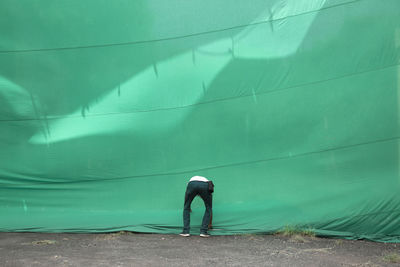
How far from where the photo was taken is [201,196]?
7289 mm

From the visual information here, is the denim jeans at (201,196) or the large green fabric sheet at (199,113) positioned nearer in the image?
the denim jeans at (201,196)

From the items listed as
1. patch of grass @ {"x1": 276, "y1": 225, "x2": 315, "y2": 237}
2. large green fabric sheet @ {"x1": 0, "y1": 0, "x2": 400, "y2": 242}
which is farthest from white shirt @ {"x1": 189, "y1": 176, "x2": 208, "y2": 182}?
patch of grass @ {"x1": 276, "y1": 225, "x2": 315, "y2": 237}

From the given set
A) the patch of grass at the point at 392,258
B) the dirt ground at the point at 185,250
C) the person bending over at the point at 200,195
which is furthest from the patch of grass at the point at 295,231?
the patch of grass at the point at 392,258

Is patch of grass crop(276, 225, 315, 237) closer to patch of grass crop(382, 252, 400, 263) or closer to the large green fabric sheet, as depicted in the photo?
the large green fabric sheet

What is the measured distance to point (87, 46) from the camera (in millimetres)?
7836

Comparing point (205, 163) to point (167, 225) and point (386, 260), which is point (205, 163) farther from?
point (386, 260)

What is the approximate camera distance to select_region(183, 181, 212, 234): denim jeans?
723 centimetres

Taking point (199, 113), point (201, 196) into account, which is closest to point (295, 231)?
point (201, 196)

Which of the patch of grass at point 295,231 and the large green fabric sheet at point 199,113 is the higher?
the large green fabric sheet at point 199,113

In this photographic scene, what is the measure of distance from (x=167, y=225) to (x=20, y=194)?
232 cm

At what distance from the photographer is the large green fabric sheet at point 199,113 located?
299 inches

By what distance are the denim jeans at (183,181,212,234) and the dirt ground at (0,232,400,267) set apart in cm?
19

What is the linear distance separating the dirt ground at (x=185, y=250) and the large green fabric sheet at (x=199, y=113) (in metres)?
0.38

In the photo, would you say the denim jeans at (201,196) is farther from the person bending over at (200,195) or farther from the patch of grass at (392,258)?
the patch of grass at (392,258)
